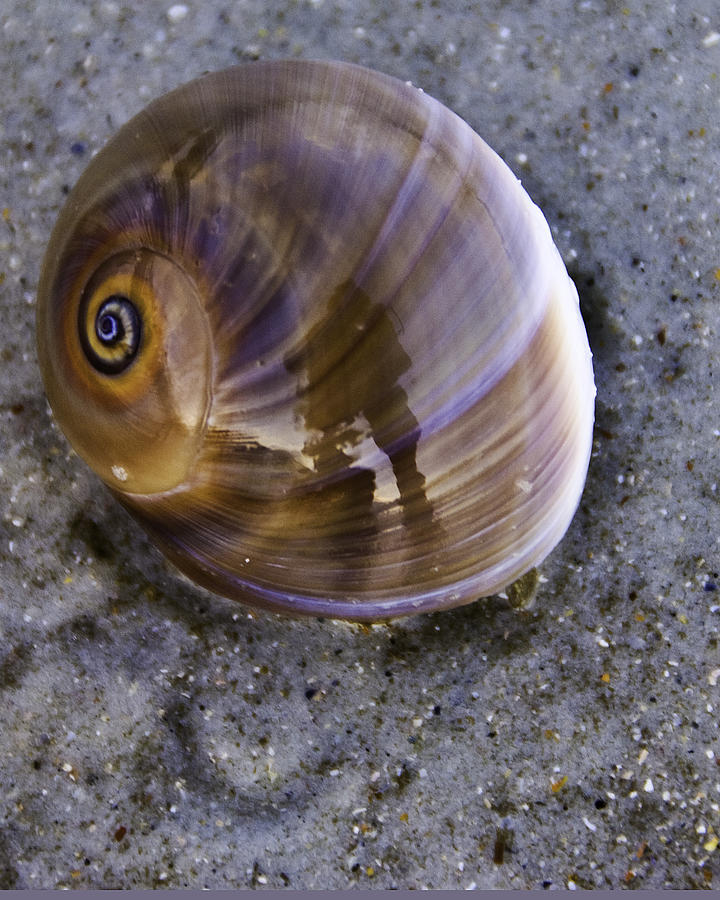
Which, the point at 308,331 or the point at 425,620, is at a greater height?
the point at 308,331

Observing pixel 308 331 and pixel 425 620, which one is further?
pixel 425 620

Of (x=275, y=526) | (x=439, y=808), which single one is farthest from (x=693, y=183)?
(x=439, y=808)

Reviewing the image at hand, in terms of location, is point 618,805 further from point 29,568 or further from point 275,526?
point 29,568

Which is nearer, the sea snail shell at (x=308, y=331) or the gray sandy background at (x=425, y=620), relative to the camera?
the sea snail shell at (x=308, y=331)

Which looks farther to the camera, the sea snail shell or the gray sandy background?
the gray sandy background
